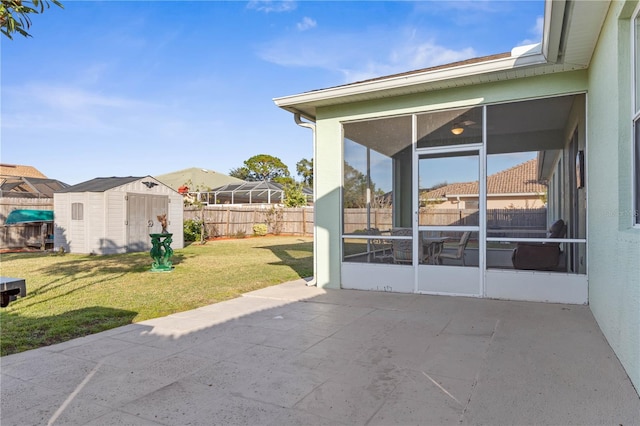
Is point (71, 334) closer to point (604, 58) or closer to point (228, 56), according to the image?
point (604, 58)

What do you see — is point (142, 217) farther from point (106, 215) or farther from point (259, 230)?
point (259, 230)

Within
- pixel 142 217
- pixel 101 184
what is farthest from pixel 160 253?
pixel 101 184

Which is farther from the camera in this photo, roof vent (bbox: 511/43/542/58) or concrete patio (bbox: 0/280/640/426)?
roof vent (bbox: 511/43/542/58)

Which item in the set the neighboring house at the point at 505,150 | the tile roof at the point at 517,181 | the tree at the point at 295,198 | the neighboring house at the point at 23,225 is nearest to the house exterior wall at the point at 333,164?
the neighboring house at the point at 505,150

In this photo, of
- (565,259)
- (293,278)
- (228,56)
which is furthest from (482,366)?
(228,56)

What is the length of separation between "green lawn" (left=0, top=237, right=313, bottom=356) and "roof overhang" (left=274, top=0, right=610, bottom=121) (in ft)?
10.9

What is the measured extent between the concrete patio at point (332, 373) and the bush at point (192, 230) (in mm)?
12106

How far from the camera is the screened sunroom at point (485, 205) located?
17.1ft

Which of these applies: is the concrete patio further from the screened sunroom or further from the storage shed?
the storage shed

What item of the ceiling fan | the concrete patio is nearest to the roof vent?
the ceiling fan

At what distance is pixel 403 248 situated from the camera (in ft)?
20.0

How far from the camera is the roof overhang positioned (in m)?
3.51

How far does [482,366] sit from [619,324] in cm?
114

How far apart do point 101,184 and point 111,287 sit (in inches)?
298
